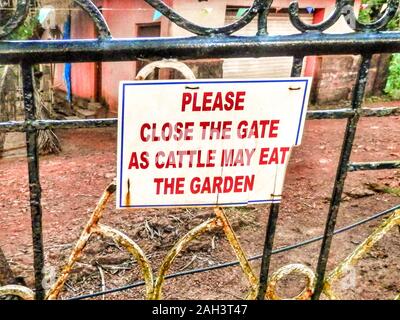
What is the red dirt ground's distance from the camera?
3.87m

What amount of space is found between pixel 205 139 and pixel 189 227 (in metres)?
3.38

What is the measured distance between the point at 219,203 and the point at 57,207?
4340mm

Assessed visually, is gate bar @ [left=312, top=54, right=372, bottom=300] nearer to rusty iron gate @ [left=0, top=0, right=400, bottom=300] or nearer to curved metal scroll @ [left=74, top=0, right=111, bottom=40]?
rusty iron gate @ [left=0, top=0, right=400, bottom=300]

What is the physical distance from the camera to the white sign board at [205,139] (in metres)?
1.28

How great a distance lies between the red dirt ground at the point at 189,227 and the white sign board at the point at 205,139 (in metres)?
2.63

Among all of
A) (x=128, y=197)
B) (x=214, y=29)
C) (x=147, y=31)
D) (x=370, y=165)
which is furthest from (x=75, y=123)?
(x=147, y=31)

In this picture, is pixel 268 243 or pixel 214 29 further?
pixel 268 243

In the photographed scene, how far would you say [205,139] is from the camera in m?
1.35

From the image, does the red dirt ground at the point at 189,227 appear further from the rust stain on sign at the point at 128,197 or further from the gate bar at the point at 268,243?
the rust stain on sign at the point at 128,197

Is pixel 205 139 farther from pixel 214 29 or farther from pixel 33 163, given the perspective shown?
pixel 33 163

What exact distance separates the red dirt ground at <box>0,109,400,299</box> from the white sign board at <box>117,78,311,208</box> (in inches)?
104

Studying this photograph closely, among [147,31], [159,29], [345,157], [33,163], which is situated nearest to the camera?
[33,163]

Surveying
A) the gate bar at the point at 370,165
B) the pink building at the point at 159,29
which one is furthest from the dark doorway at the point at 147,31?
the gate bar at the point at 370,165
